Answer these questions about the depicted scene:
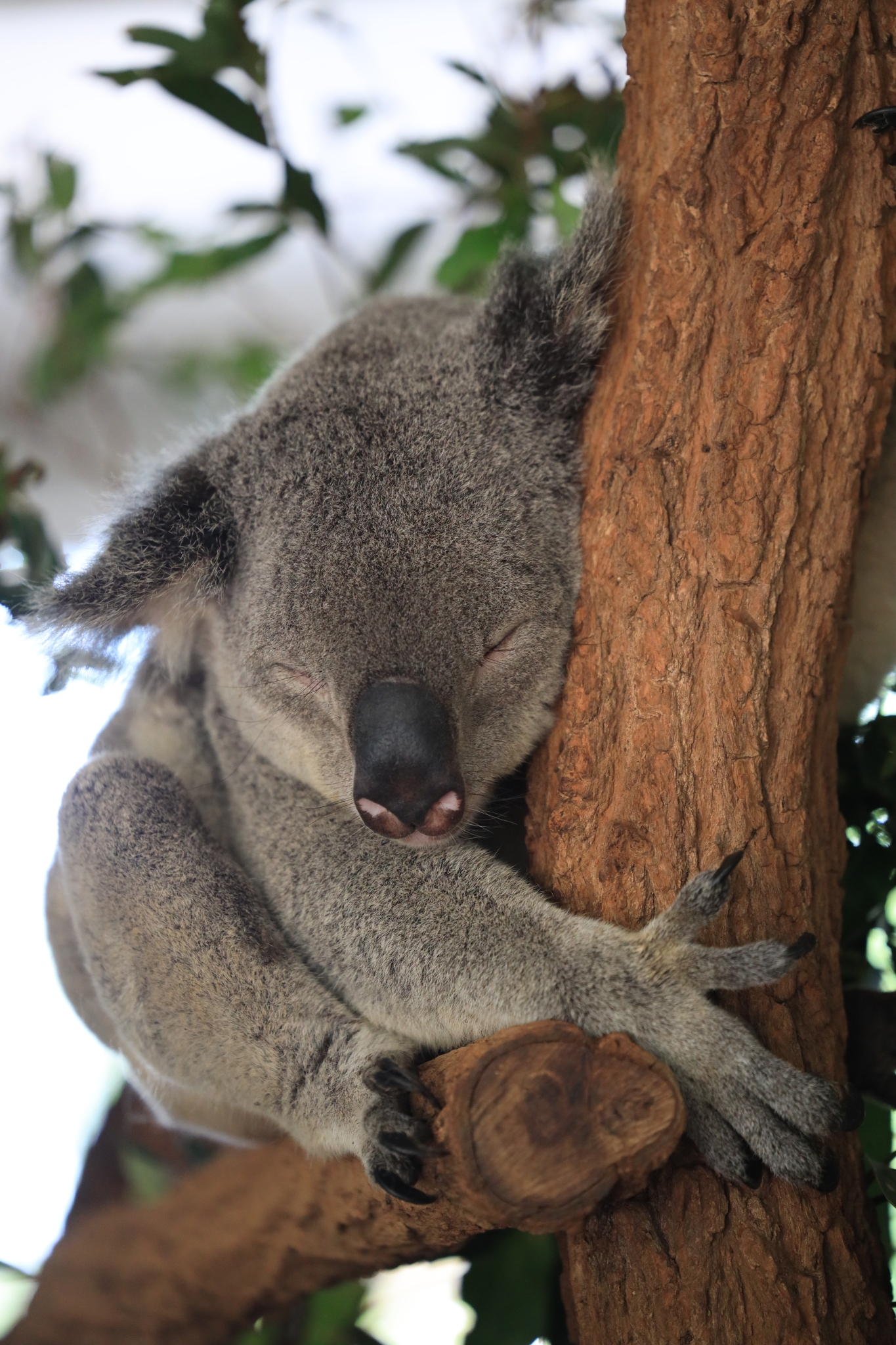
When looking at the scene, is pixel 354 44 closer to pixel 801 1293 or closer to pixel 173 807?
pixel 173 807

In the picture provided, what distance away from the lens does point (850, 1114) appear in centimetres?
151

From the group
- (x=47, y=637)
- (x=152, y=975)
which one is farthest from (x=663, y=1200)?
(x=47, y=637)

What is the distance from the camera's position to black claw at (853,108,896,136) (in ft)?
5.58

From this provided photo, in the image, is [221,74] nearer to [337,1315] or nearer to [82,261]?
[82,261]

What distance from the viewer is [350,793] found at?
2029 mm

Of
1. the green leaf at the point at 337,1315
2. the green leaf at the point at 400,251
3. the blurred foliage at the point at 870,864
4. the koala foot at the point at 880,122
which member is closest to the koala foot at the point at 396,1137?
the blurred foliage at the point at 870,864

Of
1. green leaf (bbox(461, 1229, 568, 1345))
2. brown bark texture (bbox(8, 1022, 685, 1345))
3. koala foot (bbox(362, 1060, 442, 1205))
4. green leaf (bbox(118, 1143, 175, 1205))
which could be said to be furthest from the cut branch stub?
green leaf (bbox(118, 1143, 175, 1205))

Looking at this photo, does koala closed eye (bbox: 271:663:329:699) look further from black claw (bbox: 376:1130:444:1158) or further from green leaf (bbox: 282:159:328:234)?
green leaf (bbox: 282:159:328:234)

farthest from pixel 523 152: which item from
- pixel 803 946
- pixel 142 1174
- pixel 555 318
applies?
pixel 142 1174

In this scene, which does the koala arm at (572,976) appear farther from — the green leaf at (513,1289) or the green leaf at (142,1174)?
the green leaf at (142,1174)

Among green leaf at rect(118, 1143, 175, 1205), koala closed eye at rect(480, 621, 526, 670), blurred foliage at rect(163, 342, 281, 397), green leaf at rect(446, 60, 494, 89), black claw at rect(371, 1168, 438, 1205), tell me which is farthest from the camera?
blurred foliage at rect(163, 342, 281, 397)

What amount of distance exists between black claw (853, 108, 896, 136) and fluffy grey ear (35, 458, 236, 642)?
54.7 inches

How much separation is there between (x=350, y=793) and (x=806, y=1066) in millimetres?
932

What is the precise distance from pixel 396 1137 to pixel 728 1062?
1.77ft
